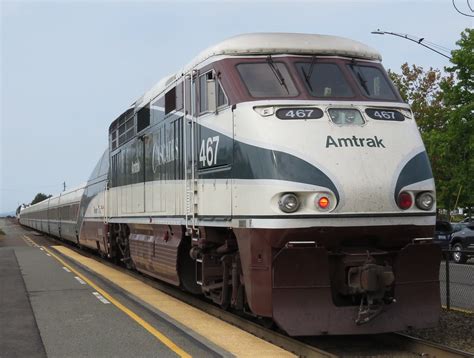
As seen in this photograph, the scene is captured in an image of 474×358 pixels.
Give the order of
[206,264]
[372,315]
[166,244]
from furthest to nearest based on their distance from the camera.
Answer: [166,244] → [206,264] → [372,315]

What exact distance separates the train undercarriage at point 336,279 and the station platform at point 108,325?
594 millimetres

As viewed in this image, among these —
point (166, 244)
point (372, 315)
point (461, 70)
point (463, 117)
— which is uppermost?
point (461, 70)

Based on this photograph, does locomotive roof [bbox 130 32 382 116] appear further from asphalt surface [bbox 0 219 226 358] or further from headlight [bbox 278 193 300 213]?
asphalt surface [bbox 0 219 226 358]

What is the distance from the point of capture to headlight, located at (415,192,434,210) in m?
6.80

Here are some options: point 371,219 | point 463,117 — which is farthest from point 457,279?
point 463,117

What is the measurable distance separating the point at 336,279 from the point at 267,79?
2601 mm

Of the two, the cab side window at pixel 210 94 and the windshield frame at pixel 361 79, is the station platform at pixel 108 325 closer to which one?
the cab side window at pixel 210 94

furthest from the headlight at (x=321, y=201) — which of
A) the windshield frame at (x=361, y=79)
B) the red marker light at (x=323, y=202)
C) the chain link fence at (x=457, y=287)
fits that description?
the chain link fence at (x=457, y=287)

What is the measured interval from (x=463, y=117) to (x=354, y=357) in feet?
78.6

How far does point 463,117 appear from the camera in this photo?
91.9 ft

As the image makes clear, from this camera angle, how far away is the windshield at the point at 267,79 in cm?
720

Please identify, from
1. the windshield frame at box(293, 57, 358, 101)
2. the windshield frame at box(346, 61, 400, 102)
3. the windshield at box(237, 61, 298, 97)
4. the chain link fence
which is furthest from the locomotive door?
the chain link fence

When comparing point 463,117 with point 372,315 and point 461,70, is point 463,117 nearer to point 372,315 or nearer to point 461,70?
point 461,70

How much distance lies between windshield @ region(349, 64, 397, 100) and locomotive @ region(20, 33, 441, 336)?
19mm
